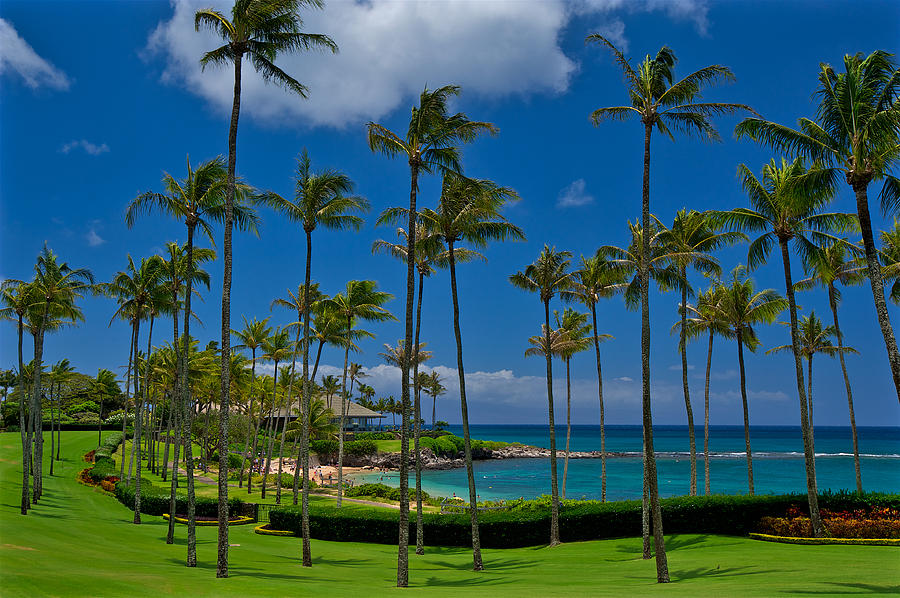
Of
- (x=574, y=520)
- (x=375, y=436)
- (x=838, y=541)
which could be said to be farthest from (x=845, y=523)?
(x=375, y=436)

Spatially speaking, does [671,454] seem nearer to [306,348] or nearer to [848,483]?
[848,483]

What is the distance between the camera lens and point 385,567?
856 inches

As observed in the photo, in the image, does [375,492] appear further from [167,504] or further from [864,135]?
[864,135]

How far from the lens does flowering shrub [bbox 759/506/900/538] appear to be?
21266mm

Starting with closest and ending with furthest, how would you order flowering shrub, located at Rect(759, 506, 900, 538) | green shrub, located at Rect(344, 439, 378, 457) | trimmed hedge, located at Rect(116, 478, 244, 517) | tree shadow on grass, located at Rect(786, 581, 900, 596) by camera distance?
tree shadow on grass, located at Rect(786, 581, 900, 596) < flowering shrub, located at Rect(759, 506, 900, 538) < trimmed hedge, located at Rect(116, 478, 244, 517) < green shrub, located at Rect(344, 439, 378, 457)

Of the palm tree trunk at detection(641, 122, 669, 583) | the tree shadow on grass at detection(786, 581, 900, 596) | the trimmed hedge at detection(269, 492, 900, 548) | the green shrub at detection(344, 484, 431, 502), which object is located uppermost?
the palm tree trunk at detection(641, 122, 669, 583)

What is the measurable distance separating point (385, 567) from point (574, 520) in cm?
989

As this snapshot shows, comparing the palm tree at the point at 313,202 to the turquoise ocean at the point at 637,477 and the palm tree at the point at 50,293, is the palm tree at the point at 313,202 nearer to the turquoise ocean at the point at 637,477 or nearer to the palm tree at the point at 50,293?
the palm tree at the point at 50,293

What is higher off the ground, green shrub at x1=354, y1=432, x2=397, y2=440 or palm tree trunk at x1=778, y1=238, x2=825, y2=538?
palm tree trunk at x1=778, y1=238, x2=825, y2=538

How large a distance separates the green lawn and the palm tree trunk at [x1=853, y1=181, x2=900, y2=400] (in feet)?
17.8

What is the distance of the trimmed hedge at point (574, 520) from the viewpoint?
80.5 ft

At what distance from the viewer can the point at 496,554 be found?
84.4 feet

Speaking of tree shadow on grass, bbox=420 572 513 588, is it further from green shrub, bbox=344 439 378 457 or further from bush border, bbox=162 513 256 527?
green shrub, bbox=344 439 378 457

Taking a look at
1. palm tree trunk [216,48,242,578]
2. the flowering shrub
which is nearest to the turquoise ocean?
the flowering shrub
